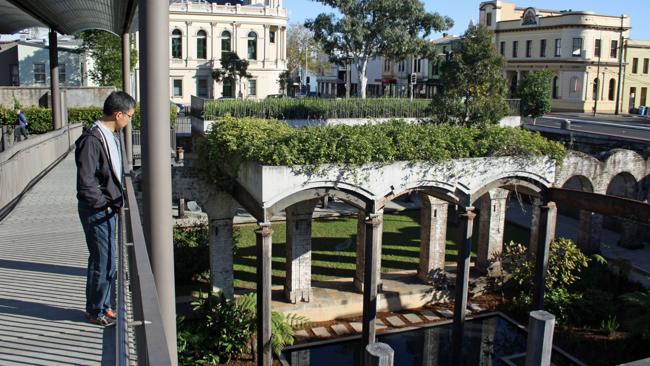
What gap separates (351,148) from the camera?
14125 mm

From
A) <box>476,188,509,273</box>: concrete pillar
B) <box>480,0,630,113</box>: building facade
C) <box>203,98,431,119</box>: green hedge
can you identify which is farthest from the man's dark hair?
<box>480,0,630,113</box>: building facade

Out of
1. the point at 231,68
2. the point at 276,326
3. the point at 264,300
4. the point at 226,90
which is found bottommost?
the point at 276,326

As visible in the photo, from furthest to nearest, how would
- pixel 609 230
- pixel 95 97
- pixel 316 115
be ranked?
pixel 95 97 < pixel 316 115 < pixel 609 230

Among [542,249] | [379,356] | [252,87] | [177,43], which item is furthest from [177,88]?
[379,356]

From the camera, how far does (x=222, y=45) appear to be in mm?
55344

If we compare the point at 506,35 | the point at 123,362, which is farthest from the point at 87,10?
the point at 506,35

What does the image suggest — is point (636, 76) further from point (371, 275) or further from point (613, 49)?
point (371, 275)

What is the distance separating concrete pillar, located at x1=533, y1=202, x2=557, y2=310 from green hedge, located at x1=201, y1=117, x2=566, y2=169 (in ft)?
4.98

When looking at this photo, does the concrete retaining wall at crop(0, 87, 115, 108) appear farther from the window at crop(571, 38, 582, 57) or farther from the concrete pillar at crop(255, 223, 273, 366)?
the window at crop(571, 38, 582, 57)

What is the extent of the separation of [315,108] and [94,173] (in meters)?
23.6

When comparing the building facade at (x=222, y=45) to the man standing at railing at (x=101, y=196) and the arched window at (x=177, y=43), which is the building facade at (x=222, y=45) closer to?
the arched window at (x=177, y=43)

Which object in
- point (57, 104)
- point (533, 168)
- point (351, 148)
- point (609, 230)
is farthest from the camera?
point (609, 230)

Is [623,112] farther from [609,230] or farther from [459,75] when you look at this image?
[459,75]

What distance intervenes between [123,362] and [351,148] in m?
11.1
